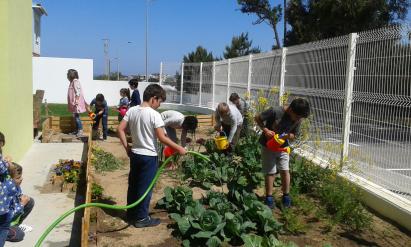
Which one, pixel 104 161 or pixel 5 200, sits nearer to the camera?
pixel 5 200

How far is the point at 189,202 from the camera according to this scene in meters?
5.25

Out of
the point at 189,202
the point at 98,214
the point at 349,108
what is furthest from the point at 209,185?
the point at 349,108

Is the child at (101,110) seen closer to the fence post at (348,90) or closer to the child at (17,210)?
the child at (17,210)

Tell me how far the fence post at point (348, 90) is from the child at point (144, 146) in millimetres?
2682

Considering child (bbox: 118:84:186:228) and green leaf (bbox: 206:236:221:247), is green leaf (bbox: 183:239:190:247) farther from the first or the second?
child (bbox: 118:84:186:228)

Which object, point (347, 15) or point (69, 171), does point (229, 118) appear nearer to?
point (69, 171)

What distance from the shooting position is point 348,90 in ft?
20.8

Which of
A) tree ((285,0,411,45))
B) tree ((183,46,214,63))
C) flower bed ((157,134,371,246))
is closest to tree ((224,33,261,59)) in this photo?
tree ((183,46,214,63))

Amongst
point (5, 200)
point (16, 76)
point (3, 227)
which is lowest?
point (3, 227)

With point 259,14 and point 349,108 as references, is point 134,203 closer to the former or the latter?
point 349,108

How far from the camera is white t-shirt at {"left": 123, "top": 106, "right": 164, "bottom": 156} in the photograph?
4930 millimetres

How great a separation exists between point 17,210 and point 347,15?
18322mm

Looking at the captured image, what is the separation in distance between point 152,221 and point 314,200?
2.26 meters

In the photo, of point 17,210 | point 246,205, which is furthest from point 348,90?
point 17,210
